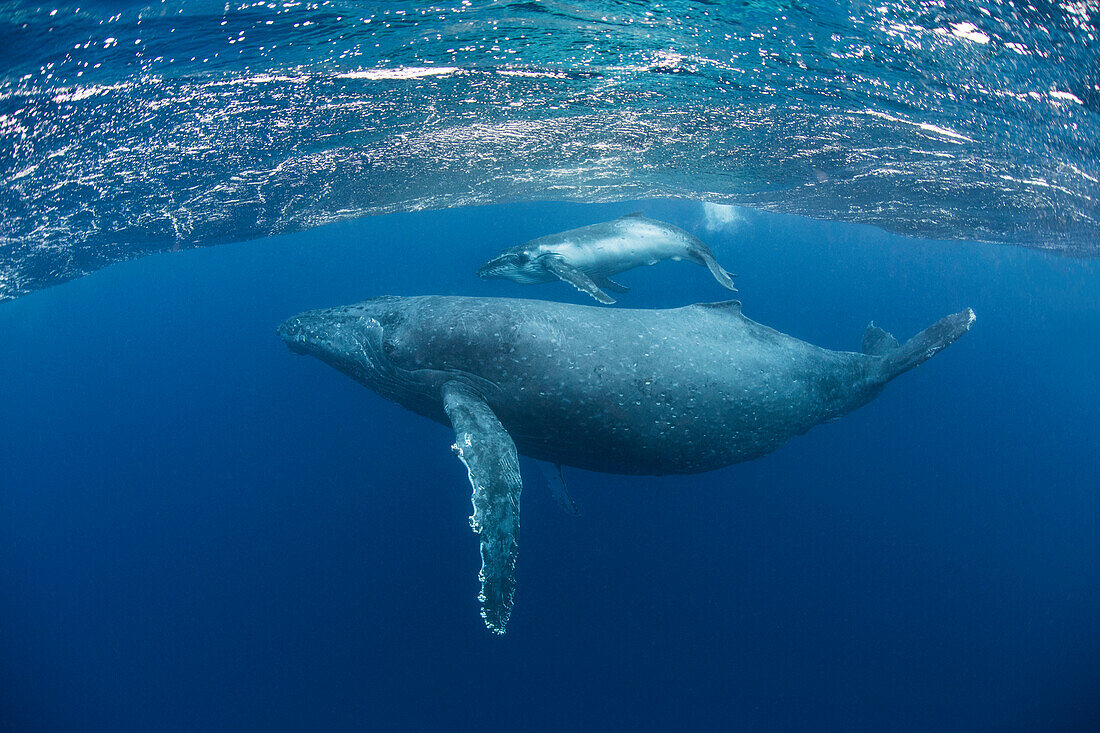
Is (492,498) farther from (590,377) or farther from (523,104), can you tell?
(523,104)

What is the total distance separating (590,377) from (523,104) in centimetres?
724

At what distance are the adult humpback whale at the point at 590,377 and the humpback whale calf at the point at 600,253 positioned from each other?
3.43 m

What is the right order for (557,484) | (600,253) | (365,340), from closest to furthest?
1. (365,340)
2. (557,484)
3. (600,253)

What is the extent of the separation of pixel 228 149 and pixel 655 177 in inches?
529

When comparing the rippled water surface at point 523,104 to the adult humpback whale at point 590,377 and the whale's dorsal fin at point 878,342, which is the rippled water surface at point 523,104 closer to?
the adult humpback whale at point 590,377

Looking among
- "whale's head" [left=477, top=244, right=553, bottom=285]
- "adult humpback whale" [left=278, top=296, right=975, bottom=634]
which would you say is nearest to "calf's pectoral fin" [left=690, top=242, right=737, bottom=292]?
"whale's head" [left=477, top=244, right=553, bottom=285]

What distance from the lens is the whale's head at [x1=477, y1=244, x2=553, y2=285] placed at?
9.93 m

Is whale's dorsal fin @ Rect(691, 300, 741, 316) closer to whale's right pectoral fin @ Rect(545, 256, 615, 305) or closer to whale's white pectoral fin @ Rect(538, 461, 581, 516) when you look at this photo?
whale's right pectoral fin @ Rect(545, 256, 615, 305)

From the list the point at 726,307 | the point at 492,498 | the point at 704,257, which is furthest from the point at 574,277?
the point at 492,498

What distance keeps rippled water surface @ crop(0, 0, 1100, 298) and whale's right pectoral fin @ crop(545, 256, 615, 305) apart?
10.9 ft

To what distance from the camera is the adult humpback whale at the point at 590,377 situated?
5680 mm

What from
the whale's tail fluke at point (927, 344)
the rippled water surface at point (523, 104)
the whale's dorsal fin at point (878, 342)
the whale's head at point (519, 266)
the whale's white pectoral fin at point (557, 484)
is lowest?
the whale's white pectoral fin at point (557, 484)

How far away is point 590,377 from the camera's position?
18.5 feet

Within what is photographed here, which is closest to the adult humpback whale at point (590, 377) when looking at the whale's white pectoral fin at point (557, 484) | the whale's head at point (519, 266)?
the whale's white pectoral fin at point (557, 484)
